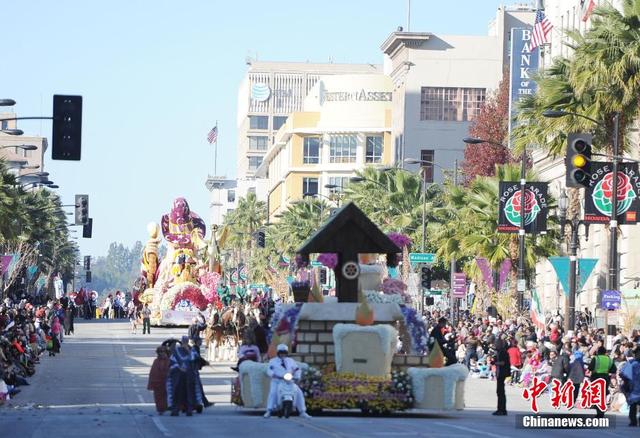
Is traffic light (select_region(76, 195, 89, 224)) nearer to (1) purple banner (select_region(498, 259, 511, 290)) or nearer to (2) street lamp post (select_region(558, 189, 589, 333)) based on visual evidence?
(1) purple banner (select_region(498, 259, 511, 290))

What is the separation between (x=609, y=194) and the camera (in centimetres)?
4050

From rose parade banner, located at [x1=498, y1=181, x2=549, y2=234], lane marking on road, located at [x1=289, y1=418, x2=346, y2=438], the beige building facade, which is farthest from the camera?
the beige building facade

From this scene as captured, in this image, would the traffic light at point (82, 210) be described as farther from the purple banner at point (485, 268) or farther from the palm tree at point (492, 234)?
the purple banner at point (485, 268)

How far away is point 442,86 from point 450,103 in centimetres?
136

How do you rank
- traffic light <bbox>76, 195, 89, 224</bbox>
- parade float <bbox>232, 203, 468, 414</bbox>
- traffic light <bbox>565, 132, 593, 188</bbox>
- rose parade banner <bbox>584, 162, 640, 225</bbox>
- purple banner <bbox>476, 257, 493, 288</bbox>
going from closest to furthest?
traffic light <bbox>565, 132, 593, 188</bbox>, parade float <bbox>232, 203, 468, 414</bbox>, rose parade banner <bbox>584, 162, 640, 225</bbox>, purple banner <bbox>476, 257, 493, 288</bbox>, traffic light <bbox>76, 195, 89, 224</bbox>

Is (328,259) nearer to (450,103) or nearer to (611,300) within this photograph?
(611,300)

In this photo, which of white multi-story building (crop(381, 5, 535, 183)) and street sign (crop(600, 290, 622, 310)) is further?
white multi-story building (crop(381, 5, 535, 183))

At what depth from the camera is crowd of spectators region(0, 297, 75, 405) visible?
121 feet

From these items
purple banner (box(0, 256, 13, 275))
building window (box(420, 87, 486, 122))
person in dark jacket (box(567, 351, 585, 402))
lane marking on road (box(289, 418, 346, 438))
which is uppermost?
building window (box(420, 87, 486, 122))

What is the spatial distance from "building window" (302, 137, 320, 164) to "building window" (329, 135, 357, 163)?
12.7ft

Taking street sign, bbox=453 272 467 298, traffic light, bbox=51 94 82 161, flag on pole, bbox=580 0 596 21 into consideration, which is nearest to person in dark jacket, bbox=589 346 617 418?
traffic light, bbox=51 94 82 161

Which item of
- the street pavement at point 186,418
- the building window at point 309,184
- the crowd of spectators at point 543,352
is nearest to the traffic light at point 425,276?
the crowd of spectators at point 543,352

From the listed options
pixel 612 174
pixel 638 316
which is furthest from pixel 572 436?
pixel 638 316

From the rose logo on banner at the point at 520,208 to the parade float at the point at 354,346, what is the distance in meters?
20.9
